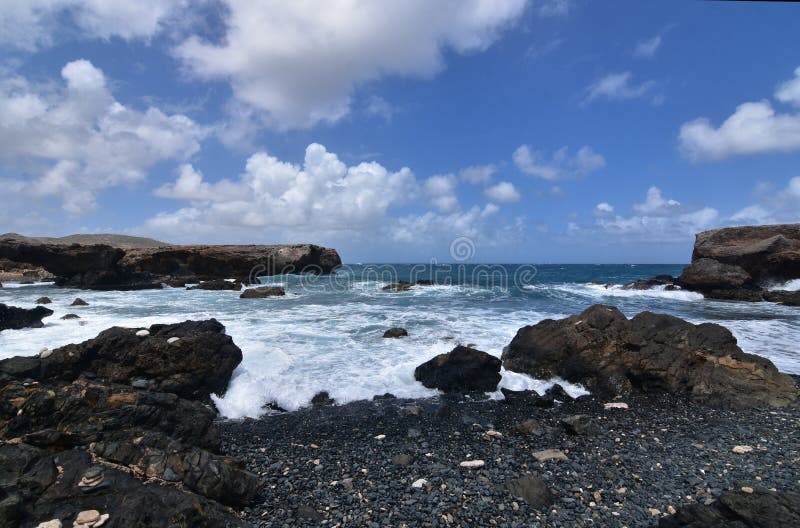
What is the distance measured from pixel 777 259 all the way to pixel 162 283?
49.8 m

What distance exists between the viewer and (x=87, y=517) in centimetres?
333

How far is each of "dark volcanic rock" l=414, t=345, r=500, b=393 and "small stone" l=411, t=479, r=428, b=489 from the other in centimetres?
400

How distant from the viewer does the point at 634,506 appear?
4508 mm

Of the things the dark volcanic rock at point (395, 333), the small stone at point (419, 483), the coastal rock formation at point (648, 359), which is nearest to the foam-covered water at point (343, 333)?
the dark volcanic rock at point (395, 333)

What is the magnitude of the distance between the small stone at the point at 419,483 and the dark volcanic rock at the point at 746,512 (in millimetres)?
2659

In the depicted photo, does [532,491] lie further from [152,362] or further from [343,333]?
[343,333]

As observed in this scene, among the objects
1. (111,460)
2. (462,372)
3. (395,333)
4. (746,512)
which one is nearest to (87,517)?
(111,460)

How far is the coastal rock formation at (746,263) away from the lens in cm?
2784

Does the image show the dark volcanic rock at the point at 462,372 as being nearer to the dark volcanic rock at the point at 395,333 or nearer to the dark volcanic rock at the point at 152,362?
the dark volcanic rock at the point at 395,333

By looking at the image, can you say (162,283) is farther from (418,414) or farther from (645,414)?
Answer: (645,414)

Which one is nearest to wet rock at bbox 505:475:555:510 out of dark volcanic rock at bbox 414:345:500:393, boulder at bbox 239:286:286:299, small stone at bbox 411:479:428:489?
small stone at bbox 411:479:428:489

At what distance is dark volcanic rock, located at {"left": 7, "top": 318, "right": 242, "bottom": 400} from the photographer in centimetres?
799

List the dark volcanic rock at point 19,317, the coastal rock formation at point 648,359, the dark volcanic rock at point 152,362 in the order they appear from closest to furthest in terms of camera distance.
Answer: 1. the dark volcanic rock at point 152,362
2. the coastal rock formation at point 648,359
3. the dark volcanic rock at point 19,317

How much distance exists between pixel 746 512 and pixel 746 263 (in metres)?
35.1
